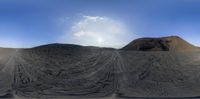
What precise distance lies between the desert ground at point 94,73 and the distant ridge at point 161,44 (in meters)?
7.02

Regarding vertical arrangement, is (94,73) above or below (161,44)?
below

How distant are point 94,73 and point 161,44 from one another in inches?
534

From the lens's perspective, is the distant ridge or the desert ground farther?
the distant ridge

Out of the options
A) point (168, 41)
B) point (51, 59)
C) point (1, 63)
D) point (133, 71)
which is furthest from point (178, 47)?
point (1, 63)

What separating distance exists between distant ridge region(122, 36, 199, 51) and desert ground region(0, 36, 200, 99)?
7.02m

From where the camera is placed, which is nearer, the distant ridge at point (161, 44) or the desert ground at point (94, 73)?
the desert ground at point (94, 73)

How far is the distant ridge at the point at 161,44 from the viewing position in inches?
1797

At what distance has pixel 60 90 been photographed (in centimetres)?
3247

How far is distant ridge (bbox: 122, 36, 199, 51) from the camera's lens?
150 ft

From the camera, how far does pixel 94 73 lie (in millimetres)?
35344

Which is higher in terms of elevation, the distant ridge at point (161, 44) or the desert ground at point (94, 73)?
the distant ridge at point (161, 44)

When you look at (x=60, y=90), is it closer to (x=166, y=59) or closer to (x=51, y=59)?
(x=51, y=59)

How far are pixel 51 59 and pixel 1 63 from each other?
14.9 ft

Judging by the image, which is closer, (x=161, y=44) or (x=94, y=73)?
(x=94, y=73)
